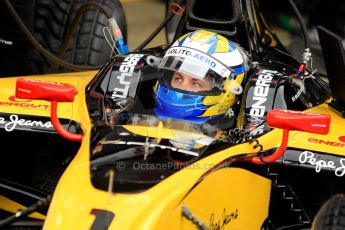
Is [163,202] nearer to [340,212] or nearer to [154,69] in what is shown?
[340,212]

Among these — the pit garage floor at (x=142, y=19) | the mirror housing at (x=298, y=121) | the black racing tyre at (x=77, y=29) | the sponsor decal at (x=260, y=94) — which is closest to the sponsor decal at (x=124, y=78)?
the sponsor decal at (x=260, y=94)

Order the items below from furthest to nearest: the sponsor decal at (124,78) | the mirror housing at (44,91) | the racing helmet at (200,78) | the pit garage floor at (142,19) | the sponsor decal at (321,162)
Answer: the pit garage floor at (142,19) → the sponsor decal at (124,78) → the racing helmet at (200,78) → the sponsor decal at (321,162) → the mirror housing at (44,91)

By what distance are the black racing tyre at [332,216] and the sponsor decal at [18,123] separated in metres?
1.36

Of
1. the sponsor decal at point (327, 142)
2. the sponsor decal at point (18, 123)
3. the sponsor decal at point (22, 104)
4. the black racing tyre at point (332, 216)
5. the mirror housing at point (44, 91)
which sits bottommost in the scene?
the black racing tyre at point (332, 216)

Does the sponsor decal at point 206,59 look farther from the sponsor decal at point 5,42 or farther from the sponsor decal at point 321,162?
the sponsor decal at point 5,42

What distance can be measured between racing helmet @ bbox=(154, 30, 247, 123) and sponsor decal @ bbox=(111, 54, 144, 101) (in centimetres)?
19

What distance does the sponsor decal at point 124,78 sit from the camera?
4016 millimetres

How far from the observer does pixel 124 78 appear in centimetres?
407

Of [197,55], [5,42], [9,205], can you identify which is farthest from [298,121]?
[5,42]

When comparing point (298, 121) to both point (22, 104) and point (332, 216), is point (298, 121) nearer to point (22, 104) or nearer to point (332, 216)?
point (332, 216)

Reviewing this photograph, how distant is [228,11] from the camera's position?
430 centimetres

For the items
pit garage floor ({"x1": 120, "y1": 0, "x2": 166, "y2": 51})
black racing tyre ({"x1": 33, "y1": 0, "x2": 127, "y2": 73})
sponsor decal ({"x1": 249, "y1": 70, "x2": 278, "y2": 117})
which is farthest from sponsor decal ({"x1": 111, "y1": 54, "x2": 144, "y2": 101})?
pit garage floor ({"x1": 120, "y1": 0, "x2": 166, "y2": 51})

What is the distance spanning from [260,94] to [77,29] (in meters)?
2.31

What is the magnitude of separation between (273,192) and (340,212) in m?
0.71
